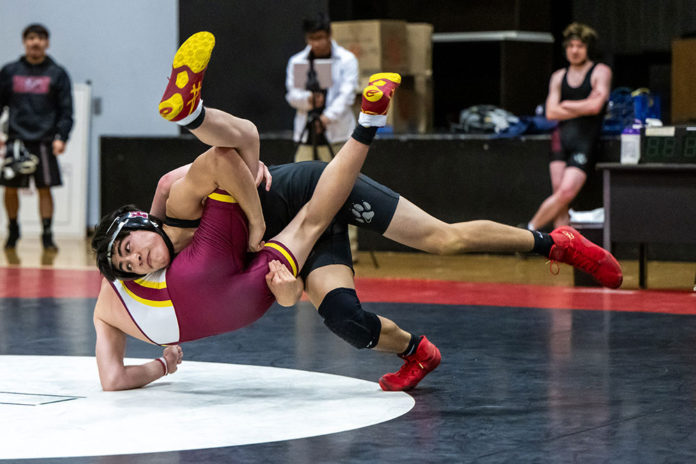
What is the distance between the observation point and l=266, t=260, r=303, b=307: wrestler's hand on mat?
3.24 m

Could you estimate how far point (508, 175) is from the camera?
304 inches

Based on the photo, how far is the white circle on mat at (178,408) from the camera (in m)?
2.86

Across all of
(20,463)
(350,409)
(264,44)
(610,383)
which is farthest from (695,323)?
(264,44)

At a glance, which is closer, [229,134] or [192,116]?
[192,116]

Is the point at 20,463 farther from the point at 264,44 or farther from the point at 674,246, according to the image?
the point at 264,44

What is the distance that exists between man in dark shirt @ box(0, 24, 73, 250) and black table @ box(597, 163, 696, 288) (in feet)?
13.1

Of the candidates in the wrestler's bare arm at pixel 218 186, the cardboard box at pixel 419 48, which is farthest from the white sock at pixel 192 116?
the cardboard box at pixel 419 48

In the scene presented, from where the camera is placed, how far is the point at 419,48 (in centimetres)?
826

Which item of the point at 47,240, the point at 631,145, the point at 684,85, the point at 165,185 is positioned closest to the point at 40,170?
the point at 47,240

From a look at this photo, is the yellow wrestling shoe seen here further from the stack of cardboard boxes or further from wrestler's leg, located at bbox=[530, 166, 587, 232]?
the stack of cardboard boxes

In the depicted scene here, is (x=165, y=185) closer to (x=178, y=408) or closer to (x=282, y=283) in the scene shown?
(x=282, y=283)

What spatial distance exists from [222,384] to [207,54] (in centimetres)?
108

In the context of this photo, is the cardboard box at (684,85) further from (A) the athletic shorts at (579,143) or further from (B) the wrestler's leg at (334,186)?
(B) the wrestler's leg at (334,186)

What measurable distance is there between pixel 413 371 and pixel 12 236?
5.55 m
